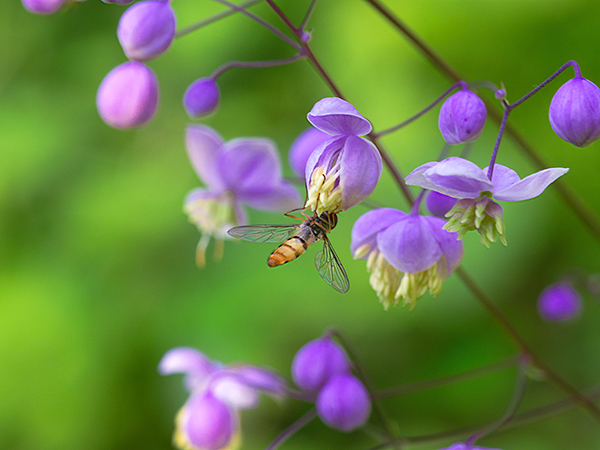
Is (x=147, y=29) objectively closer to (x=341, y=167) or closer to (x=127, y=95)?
(x=127, y=95)

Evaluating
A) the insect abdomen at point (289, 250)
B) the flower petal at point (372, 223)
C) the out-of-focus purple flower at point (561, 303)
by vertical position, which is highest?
the flower petal at point (372, 223)

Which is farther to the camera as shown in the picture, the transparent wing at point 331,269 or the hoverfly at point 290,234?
the hoverfly at point 290,234

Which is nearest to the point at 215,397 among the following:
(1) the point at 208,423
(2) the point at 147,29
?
(1) the point at 208,423

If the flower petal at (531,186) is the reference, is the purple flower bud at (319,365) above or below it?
below

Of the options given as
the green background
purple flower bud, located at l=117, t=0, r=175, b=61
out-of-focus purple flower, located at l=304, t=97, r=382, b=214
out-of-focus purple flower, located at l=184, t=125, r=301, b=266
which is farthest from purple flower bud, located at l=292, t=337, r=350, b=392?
the green background

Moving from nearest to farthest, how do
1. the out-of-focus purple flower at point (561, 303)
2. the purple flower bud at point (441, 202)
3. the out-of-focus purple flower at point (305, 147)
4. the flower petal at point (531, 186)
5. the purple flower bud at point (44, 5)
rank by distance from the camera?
the flower petal at point (531, 186) < the purple flower bud at point (441, 202) < the purple flower bud at point (44, 5) < the out-of-focus purple flower at point (305, 147) < the out-of-focus purple flower at point (561, 303)

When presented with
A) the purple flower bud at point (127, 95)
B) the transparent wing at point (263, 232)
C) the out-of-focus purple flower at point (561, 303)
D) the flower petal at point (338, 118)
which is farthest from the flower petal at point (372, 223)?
the out-of-focus purple flower at point (561, 303)

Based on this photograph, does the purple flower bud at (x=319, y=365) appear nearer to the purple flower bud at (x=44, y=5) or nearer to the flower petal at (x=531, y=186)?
the flower petal at (x=531, y=186)
